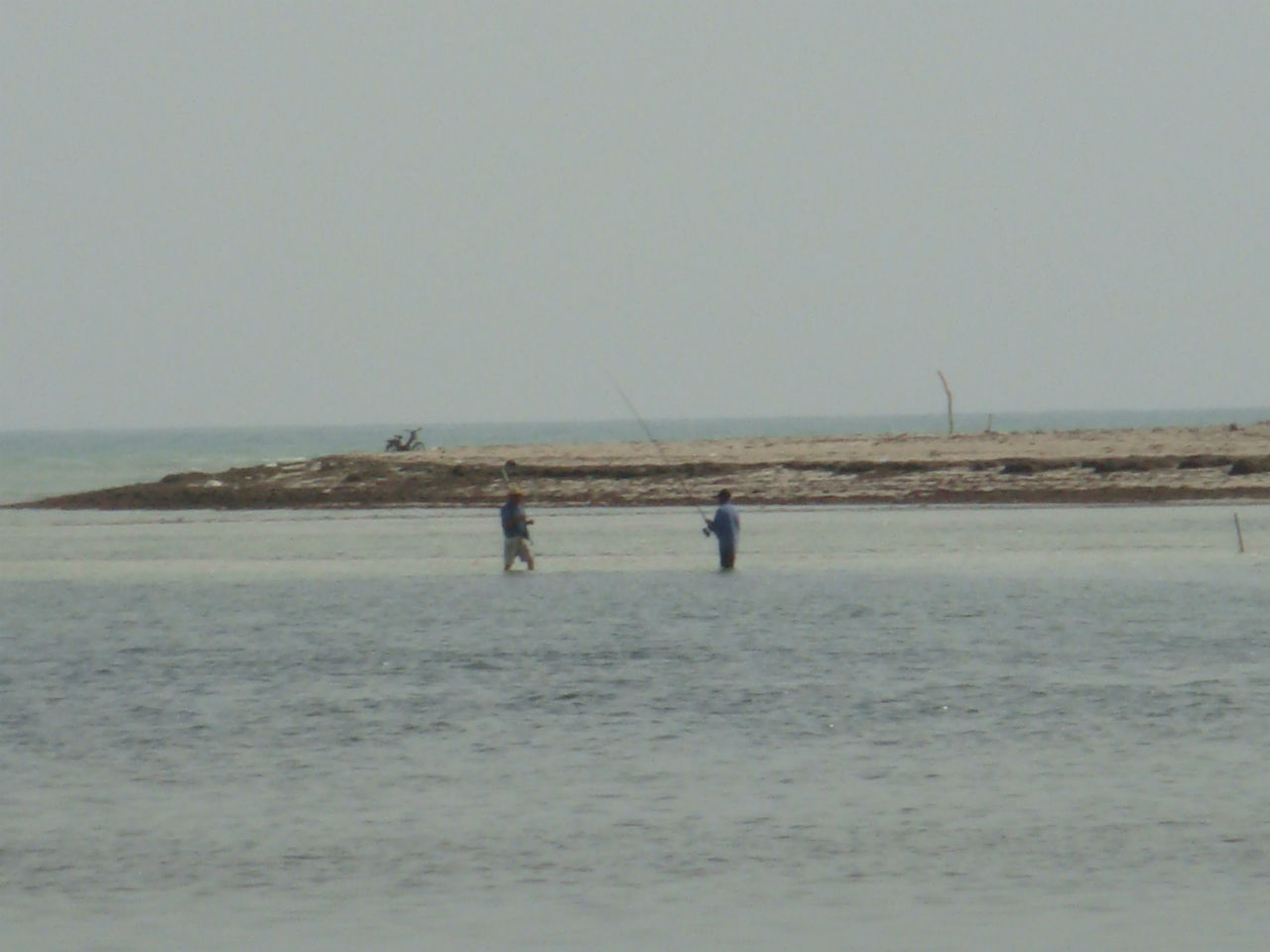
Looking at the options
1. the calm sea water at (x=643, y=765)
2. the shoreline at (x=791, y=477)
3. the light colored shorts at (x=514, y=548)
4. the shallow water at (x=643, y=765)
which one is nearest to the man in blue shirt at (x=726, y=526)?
the calm sea water at (x=643, y=765)

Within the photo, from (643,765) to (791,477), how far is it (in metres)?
43.7

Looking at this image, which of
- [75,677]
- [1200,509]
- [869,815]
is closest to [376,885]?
[869,815]

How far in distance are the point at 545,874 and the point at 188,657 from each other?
11.5 meters

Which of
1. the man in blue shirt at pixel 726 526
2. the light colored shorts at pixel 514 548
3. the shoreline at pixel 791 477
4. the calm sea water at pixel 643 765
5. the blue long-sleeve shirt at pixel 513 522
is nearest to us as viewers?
the calm sea water at pixel 643 765

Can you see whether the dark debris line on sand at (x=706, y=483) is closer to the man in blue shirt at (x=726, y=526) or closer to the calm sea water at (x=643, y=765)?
the man in blue shirt at (x=726, y=526)

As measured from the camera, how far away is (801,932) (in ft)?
31.3

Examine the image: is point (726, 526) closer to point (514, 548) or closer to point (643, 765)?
point (514, 548)

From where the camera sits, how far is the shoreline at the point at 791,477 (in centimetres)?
5359

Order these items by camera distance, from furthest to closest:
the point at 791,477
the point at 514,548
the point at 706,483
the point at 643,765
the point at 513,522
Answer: the point at 791,477 < the point at 706,483 < the point at 514,548 < the point at 513,522 < the point at 643,765

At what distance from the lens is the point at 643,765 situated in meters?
14.3

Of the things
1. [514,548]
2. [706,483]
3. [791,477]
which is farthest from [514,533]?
[791,477]

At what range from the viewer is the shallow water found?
10.0m

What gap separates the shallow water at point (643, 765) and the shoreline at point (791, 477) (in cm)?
2366

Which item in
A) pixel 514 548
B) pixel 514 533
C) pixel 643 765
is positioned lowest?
pixel 643 765
